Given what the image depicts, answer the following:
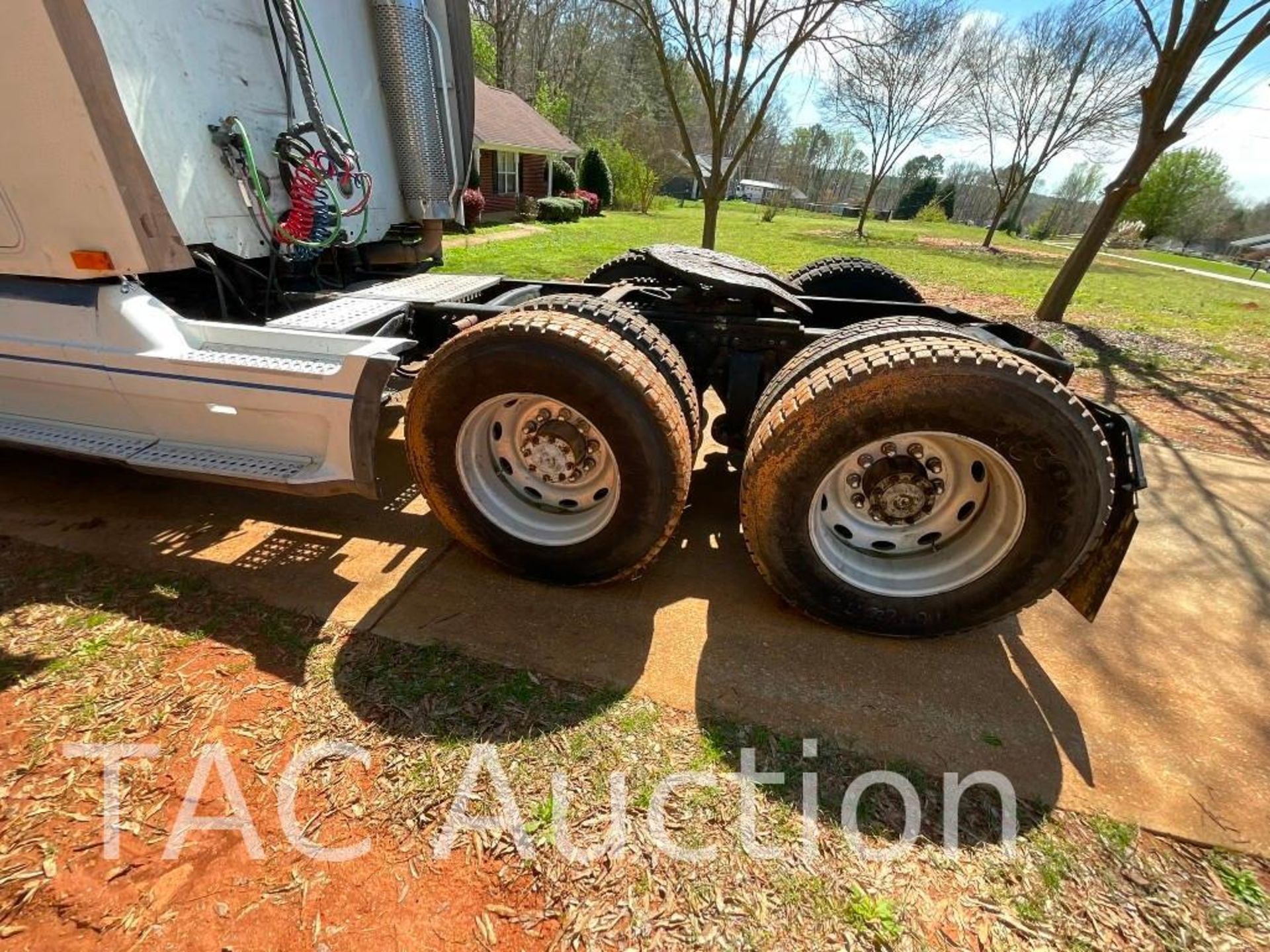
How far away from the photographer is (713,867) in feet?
5.86

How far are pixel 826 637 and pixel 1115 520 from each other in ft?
3.93

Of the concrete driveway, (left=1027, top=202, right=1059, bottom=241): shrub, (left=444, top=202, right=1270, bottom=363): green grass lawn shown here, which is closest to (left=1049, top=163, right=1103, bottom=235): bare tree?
(left=1027, top=202, right=1059, bottom=241): shrub

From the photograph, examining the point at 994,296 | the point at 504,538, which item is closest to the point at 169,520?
the point at 504,538

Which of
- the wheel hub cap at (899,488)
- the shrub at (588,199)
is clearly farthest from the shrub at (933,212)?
the wheel hub cap at (899,488)

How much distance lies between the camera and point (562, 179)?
29.5 metres

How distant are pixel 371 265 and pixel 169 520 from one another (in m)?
2.38

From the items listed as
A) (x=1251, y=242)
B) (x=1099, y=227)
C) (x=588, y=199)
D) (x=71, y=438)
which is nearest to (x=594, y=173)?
(x=588, y=199)

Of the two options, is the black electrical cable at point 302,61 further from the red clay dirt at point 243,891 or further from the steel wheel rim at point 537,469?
the red clay dirt at point 243,891

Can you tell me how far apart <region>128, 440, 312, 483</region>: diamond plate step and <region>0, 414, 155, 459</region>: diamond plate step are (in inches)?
4.2

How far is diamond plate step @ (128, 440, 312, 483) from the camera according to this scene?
2.85 meters

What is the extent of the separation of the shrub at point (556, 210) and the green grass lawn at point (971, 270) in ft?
2.57

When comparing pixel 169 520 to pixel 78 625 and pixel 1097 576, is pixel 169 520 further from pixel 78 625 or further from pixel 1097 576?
pixel 1097 576

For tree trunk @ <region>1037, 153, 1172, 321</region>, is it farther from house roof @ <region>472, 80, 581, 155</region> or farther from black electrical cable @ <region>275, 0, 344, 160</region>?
house roof @ <region>472, 80, 581, 155</region>

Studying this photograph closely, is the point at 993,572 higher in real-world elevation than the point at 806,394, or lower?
lower
